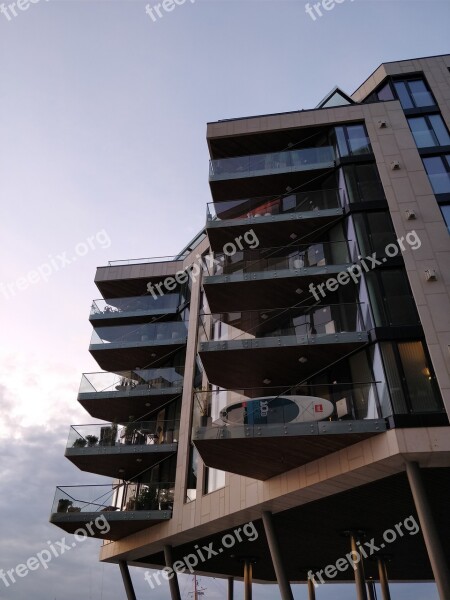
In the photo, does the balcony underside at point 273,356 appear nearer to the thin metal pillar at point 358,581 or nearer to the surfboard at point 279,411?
the surfboard at point 279,411

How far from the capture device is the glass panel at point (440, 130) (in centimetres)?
1836

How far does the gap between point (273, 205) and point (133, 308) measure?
10527 millimetres

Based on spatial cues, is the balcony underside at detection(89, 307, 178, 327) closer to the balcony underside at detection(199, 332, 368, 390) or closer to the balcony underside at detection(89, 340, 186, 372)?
the balcony underside at detection(89, 340, 186, 372)

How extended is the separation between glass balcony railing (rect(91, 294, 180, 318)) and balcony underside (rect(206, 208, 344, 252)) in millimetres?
7101

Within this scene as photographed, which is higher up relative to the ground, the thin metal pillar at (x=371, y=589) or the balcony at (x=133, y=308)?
the balcony at (x=133, y=308)

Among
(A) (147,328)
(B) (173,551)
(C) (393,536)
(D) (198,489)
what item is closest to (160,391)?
(A) (147,328)

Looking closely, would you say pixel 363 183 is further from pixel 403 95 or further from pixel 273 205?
pixel 403 95

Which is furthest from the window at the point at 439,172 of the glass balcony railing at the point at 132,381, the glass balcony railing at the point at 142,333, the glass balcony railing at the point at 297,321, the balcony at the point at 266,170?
the glass balcony railing at the point at 132,381

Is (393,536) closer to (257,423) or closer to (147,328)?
(257,423)

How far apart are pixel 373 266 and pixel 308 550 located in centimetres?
1238

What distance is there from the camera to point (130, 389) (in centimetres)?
2205

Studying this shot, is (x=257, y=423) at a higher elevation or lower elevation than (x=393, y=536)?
higher

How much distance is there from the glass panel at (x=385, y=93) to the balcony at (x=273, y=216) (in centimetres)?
610

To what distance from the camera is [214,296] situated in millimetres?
18109
